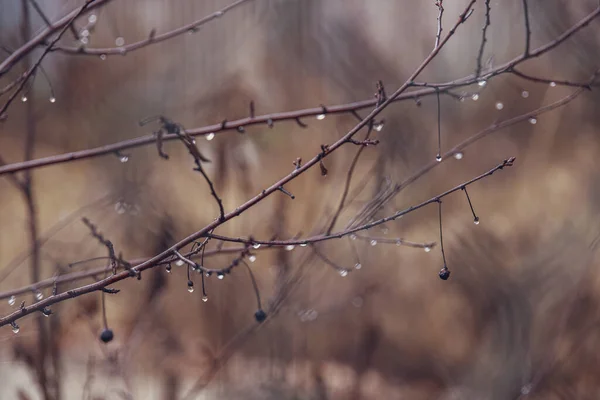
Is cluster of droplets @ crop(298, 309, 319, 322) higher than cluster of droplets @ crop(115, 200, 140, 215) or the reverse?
the reverse

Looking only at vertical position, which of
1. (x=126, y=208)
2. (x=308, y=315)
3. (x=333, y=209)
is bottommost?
(x=308, y=315)

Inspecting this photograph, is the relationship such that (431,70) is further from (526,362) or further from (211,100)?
(526,362)

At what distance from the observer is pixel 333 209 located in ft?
5.25

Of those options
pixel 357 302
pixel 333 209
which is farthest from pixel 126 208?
pixel 357 302

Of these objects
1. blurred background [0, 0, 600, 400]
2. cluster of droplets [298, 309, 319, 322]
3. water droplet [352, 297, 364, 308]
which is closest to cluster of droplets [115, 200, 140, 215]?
blurred background [0, 0, 600, 400]

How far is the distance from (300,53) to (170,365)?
122 centimetres

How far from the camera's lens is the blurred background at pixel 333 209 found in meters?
1.58

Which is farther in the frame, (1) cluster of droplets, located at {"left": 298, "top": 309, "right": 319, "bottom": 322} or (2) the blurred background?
(1) cluster of droplets, located at {"left": 298, "top": 309, "right": 319, "bottom": 322}

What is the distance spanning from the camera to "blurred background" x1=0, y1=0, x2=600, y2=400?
5.18 feet

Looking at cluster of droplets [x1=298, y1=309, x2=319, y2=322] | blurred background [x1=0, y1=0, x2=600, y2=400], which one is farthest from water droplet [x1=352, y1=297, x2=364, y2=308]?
cluster of droplets [x1=298, y1=309, x2=319, y2=322]

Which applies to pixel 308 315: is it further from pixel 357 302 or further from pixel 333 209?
pixel 333 209

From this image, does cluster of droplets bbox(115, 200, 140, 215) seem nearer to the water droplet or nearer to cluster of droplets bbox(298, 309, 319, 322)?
cluster of droplets bbox(298, 309, 319, 322)

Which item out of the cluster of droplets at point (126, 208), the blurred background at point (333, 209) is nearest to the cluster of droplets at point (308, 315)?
the blurred background at point (333, 209)

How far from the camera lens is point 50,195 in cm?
178
